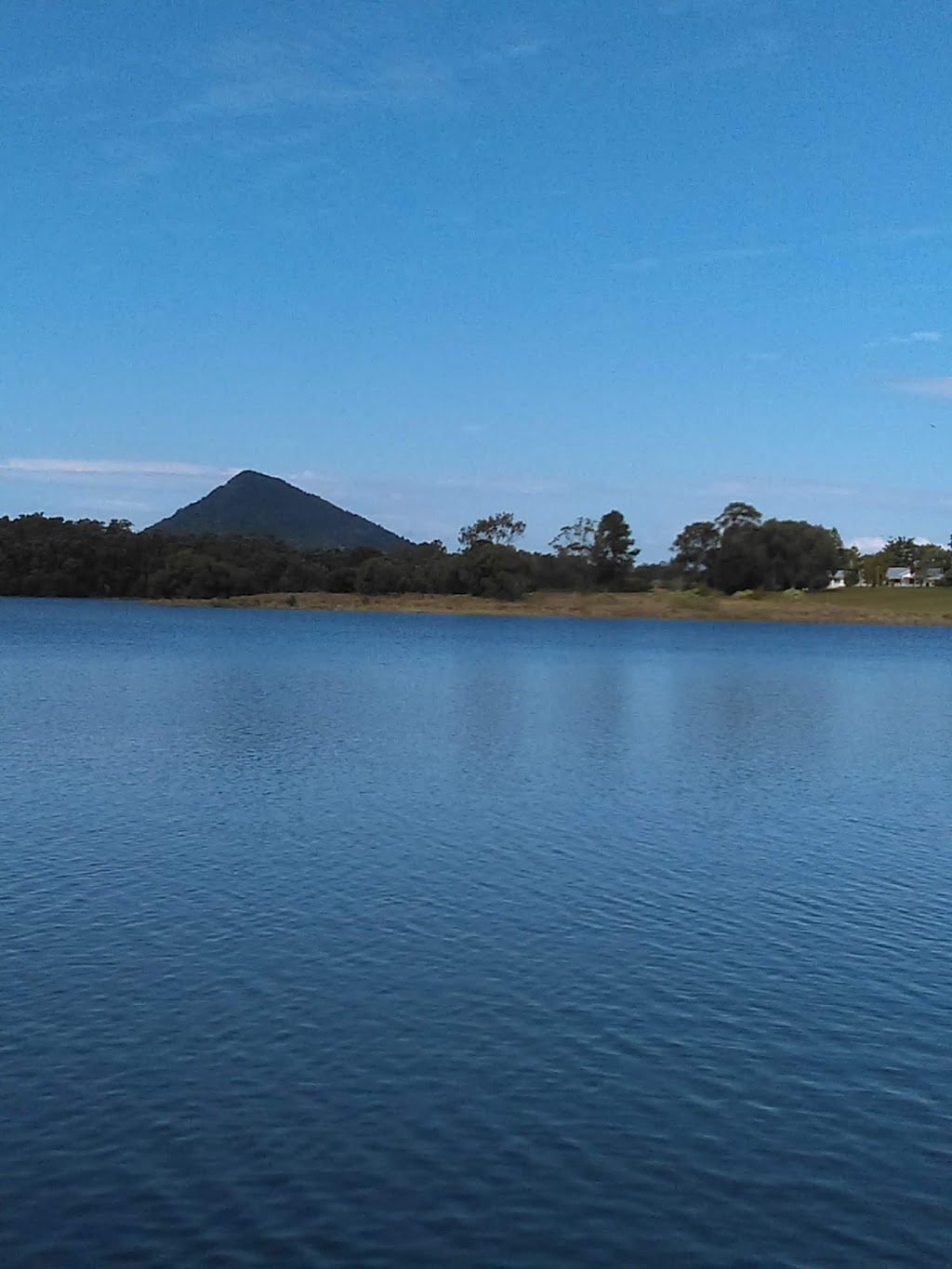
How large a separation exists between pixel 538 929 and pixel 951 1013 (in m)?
6.48

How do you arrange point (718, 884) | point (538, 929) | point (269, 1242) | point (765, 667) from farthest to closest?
1. point (765, 667)
2. point (718, 884)
3. point (538, 929)
4. point (269, 1242)

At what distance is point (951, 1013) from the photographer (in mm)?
16266

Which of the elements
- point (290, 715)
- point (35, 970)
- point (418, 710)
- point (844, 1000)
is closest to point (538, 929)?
point (844, 1000)

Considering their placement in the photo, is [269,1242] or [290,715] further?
[290,715]

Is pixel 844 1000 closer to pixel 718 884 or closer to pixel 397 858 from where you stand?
pixel 718 884

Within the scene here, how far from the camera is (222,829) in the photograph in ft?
88.0

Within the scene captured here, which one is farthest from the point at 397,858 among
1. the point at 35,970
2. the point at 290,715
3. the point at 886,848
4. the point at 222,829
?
the point at 290,715

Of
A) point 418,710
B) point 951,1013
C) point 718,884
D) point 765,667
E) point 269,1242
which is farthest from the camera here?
point 765,667

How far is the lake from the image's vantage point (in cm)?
1083

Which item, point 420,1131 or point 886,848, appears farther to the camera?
point 886,848

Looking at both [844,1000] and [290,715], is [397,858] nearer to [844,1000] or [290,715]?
[844,1000]

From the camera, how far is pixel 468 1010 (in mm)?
15922

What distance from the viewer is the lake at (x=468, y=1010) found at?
426 inches

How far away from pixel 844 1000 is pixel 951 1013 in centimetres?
141
